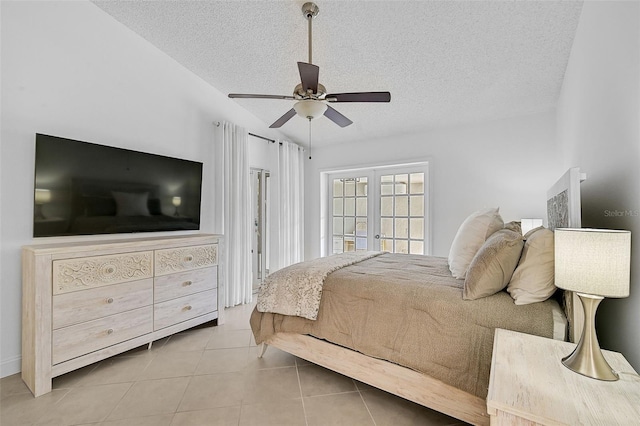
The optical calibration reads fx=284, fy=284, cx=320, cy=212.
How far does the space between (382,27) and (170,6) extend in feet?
6.03

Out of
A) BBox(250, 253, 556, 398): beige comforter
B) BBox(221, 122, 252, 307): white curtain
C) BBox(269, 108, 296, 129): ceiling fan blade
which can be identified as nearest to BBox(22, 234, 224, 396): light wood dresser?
BBox(221, 122, 252, 307): white curtain

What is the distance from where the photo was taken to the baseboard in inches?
82.1

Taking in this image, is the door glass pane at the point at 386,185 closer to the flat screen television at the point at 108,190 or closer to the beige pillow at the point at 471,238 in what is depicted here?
the beige pillow at the point at 471,238

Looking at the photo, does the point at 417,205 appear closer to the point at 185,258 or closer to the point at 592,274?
the point at 185,258

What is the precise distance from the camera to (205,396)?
1.89m

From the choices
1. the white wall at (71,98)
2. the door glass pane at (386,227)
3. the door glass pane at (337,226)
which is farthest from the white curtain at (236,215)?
the door glass pane at (386,227)

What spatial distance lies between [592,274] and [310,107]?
6.27 feet

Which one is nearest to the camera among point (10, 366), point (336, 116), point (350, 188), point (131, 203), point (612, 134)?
point (612, 134)

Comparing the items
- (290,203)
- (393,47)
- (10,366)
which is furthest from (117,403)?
(393,47)

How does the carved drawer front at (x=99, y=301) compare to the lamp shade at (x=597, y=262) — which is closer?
the lamp shade at (x=597, y=262)

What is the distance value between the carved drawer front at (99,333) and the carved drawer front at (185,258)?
0.37 metres

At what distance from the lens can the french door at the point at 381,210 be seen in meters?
4.13

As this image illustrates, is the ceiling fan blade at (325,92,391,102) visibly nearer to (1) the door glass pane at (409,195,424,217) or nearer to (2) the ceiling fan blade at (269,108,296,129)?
(2) the ceiling fan blade at (269,108,296,129)

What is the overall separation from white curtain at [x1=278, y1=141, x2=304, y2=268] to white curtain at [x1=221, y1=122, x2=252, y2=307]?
0.71 meters
